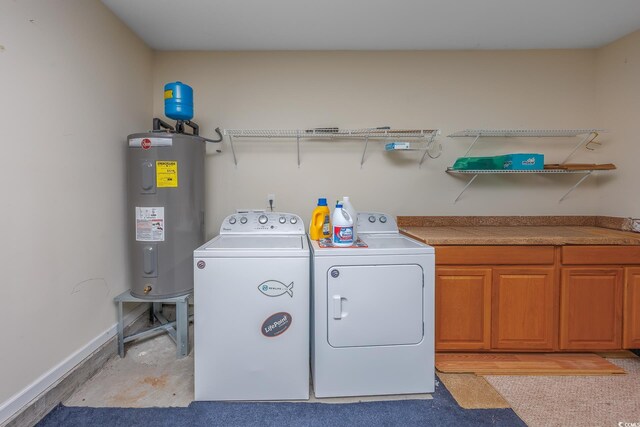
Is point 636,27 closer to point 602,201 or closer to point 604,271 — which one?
point 602,201

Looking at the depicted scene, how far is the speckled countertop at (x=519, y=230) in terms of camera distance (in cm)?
197

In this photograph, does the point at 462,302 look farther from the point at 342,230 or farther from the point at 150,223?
the point at 150,223

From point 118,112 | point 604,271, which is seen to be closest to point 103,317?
point 118,112

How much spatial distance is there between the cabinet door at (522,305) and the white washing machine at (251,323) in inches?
52.0

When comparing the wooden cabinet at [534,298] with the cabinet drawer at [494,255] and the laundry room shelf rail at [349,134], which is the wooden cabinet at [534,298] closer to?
the cabinet drawer at [494,255]

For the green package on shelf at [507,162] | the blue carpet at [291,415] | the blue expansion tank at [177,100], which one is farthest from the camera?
the green package on shelf at [507,162]

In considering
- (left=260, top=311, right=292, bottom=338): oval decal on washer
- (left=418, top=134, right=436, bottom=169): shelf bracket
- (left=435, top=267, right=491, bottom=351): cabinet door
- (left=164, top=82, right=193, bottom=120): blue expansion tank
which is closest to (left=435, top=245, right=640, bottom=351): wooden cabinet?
(left=435, top=267, right=491, bottom=351): cabinet door

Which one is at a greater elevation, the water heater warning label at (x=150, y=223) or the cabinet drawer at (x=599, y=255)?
the water heater warning label at (x=150, y=223)

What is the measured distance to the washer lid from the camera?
1701 millimetres

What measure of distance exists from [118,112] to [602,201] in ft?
12.9

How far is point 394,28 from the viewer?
221 centimetres

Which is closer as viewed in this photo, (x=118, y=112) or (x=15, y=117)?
(x=15, y=117)

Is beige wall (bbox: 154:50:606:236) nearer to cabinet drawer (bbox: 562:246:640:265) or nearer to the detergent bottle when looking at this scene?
the detergent bottle

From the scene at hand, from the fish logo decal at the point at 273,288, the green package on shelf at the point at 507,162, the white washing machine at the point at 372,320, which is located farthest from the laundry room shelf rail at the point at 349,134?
the fish logo decal at the point at 273,288
